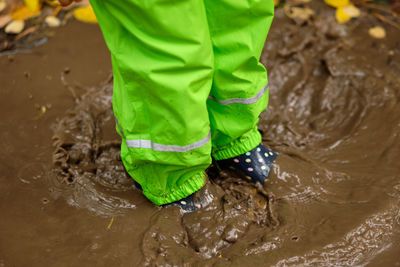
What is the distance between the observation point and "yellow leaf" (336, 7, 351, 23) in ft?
7.04

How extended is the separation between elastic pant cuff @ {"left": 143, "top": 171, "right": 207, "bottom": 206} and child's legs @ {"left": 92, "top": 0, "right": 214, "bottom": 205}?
81mm

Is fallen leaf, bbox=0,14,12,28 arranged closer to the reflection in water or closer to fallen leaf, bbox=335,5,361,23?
the reflection in water

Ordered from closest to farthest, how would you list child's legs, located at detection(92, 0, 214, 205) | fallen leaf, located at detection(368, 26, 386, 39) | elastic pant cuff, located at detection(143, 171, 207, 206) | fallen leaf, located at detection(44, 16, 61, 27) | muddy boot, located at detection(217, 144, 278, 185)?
child's legs, located at detection(92, 0, 214, 205), elastic pant cuff, located at detection(143, 171, 207, 206), muddy boot, located at detection(217, 144, 278, 185), fallen leaf, located at detection(368, 26, 386, 39), fallen leaf, located at detection(44, 16, 61, 27)

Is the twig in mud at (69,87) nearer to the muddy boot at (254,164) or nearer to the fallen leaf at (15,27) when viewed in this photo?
the fallen leaf at (15,27)

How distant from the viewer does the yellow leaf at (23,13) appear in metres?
2.20

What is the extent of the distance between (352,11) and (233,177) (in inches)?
51.4

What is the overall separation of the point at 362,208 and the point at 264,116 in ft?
1.90

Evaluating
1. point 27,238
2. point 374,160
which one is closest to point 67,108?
point 27,238

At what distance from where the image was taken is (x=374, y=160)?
1.46m

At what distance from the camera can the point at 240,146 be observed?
4.41 feet

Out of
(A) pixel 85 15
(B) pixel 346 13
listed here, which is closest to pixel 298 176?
(B) pixel 346 13

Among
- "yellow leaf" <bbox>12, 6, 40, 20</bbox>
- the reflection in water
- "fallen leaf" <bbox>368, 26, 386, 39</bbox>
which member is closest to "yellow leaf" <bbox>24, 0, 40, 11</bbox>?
"yellow leaf" <bbox>12, 6, 40, 20</bbox>

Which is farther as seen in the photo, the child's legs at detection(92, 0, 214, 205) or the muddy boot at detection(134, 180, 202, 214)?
the muddy boot at detection(134, 180, 202, 214)

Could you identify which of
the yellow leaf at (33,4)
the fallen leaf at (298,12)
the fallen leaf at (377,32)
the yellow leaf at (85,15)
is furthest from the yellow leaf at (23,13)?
the fallen leaf at (377,32)
